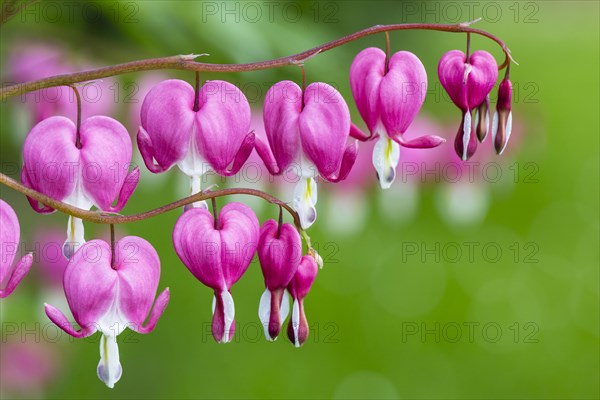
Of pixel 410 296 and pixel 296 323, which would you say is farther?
pixel 410 296

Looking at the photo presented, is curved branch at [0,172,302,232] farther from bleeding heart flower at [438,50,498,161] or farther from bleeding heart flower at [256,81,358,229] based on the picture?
bleeding heart flower at [438,50,498,161]

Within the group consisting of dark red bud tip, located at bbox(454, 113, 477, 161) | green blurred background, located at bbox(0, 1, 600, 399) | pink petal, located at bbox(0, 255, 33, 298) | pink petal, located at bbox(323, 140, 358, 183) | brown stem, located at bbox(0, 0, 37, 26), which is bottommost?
green blurred background, located at bbox(0, 1, 600, 399)

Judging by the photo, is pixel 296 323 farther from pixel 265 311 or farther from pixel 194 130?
pixel 194 130

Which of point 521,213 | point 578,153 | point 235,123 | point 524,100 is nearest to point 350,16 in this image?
point 524,100

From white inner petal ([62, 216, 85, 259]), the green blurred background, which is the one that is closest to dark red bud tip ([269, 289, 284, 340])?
white inner petal ([62, 216, 85, 259])

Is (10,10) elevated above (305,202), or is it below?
above

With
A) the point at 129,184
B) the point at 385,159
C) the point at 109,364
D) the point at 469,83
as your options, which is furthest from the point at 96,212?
the point at 469,83

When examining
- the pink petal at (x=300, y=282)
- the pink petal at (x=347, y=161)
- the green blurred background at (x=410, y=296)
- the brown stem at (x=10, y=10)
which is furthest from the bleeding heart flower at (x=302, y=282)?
the green blurred background at (x=410, y=296)
